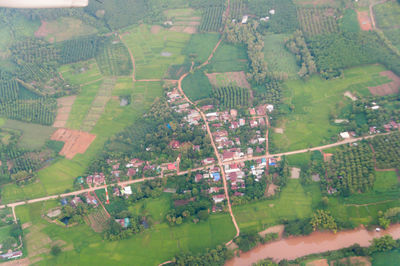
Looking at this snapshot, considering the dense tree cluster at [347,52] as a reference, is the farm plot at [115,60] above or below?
above

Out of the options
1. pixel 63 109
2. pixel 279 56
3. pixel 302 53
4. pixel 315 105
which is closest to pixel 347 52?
pixel 302 53

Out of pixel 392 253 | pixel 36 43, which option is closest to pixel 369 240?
pixel 392 253

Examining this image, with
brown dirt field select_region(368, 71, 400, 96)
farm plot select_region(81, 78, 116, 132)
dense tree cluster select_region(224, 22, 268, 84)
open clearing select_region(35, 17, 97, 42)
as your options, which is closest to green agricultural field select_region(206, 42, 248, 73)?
dense tree cluster select_region(224, 22, 268, 84)

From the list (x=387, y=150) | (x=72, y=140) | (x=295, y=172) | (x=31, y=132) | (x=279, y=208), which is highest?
(x=31, y=132)

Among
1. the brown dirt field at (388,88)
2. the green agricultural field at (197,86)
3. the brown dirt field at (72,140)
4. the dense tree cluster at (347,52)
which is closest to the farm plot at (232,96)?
the green agricultural field at (197,86)

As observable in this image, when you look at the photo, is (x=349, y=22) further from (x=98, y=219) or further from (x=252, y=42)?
(x=98, y=219)

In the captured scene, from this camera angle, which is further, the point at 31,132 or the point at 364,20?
the point at 364,20

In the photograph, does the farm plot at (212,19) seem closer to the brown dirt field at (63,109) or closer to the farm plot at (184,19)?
the farm plot at (184,19)
